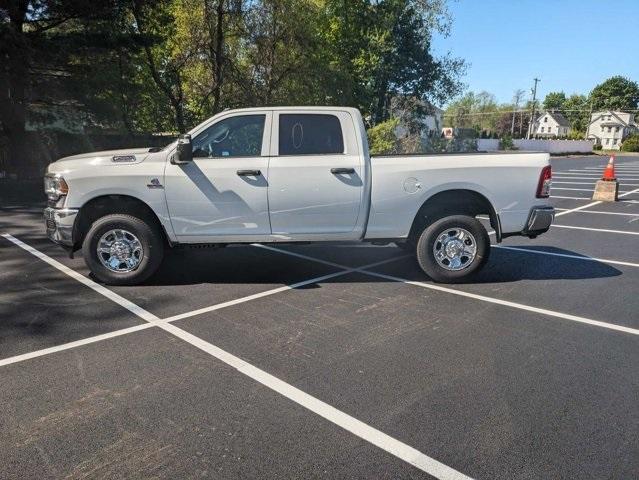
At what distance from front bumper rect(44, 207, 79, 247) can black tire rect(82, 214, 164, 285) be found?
185 millimetres

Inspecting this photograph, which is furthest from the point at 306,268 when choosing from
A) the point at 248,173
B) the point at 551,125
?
the point at 551,125

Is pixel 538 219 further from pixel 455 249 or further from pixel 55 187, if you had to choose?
pixel 55 187

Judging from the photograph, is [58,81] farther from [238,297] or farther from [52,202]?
[238,297]

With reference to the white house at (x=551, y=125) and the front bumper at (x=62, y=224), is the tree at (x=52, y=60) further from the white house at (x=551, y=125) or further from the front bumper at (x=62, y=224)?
the white house at (x=551, y=125)

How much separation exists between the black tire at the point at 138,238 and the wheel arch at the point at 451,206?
303cm

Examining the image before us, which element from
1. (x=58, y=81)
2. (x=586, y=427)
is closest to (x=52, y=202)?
(x=586, y=427)

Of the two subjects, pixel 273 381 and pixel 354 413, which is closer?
pixel 354 413

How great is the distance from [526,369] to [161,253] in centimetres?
401

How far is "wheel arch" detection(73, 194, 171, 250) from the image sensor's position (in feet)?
18.4

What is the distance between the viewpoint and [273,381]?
11.6ft

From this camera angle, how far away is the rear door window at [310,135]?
568cm

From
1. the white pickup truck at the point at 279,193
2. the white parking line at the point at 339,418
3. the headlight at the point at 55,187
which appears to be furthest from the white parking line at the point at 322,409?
the headlight at the point at 55,187

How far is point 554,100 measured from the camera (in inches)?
5290

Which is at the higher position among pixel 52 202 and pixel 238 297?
pixel 52 202
